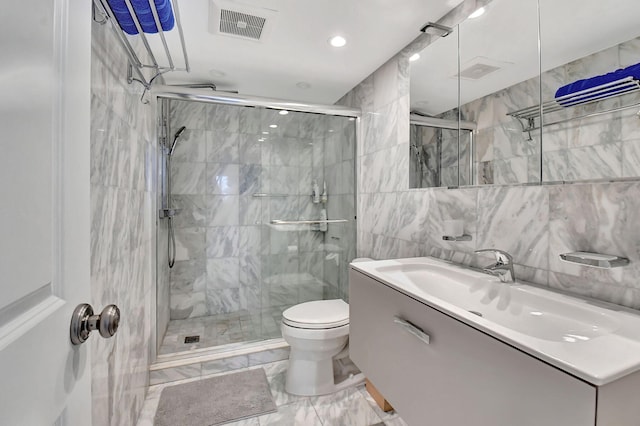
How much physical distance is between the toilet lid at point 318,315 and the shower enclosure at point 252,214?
45 centimetres

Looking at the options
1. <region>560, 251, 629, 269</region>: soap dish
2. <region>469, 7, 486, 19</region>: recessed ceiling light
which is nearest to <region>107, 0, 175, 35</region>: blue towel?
<region>469, 7, 486, 19</region>: recessed ceiling light

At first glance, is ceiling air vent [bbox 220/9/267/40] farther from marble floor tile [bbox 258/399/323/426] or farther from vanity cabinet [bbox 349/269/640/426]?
marble floor tile [bbox 258/399/323/426]

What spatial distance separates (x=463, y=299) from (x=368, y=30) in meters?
1.50

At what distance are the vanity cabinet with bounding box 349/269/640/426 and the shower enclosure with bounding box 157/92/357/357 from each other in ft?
4.44

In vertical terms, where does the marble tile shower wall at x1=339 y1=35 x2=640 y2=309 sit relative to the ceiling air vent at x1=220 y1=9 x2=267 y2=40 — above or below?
below

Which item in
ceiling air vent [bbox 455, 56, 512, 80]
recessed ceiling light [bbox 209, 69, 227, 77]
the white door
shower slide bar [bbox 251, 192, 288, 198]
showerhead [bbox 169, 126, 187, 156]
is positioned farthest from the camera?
shower slide bar [bbox 251, 192, 288, 198]

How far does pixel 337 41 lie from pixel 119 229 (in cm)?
156

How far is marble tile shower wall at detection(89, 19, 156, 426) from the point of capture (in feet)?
3.25

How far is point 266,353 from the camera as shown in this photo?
2164mm

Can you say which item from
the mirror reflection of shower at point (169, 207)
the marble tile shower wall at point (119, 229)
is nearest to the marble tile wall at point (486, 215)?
the marble tile shower wall at point (119, 229)

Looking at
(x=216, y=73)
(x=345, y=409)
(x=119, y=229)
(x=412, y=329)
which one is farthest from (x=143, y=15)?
(x=345, y=409)

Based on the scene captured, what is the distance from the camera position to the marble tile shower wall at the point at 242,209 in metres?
2.67

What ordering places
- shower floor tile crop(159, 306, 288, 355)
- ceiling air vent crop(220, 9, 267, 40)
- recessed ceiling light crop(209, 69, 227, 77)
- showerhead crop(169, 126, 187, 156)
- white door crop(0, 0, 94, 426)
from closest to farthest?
white door crop(0, 0, 94, 426), ceiling air vent crop(220, 9, 267, 40), recessed ceiling light crop(209, 69, 227, 77), shower floor tile crop(159, 306, 288, 355), showerhead crop(169, 126, 187, 156)

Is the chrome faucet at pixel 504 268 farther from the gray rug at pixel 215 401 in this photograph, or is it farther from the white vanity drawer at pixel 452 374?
the gray rug at pixel 215 401
